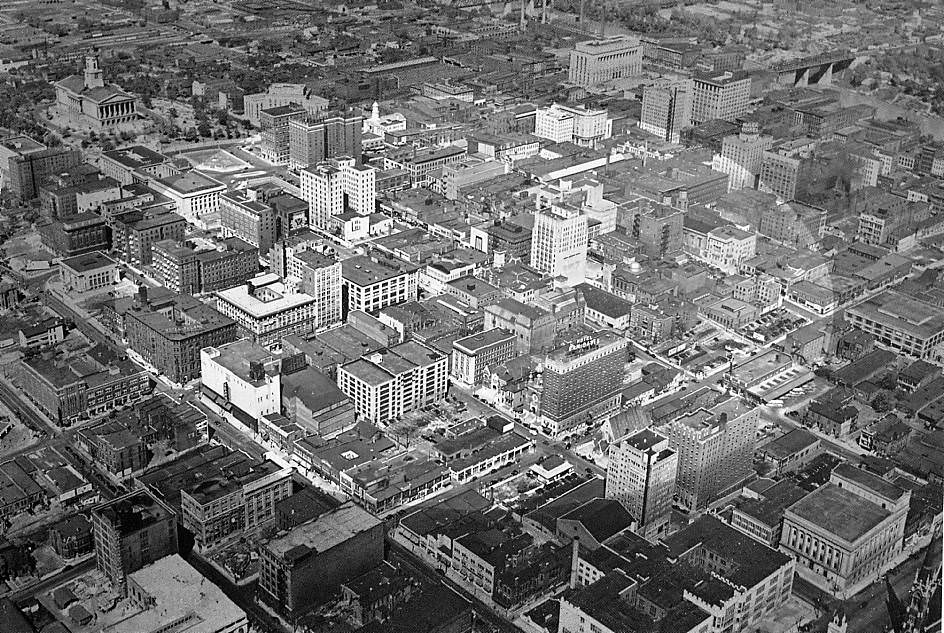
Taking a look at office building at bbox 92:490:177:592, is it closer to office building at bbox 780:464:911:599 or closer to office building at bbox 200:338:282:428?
office building at bbox 200:338:282:428

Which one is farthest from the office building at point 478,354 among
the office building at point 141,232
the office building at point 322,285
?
the office building at point 141,232

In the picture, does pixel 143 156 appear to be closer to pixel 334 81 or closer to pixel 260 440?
pixel 334 81

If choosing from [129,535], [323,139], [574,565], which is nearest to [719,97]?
[323,139]

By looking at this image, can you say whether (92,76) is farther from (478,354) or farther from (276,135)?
(478,354)

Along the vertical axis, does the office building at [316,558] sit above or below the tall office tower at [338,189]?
below

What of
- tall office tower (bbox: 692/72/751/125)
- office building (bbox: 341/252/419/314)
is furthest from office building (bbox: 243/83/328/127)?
office building (bbox: 341/252/419/314)

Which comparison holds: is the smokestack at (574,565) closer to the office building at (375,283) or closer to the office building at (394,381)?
the office building at (394,381)

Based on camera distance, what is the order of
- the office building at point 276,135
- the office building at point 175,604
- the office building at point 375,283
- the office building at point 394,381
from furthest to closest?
the office building at point 276,135 → the office building at point 375,283 → the office building at point 394,381 → the office building at point 175,604
